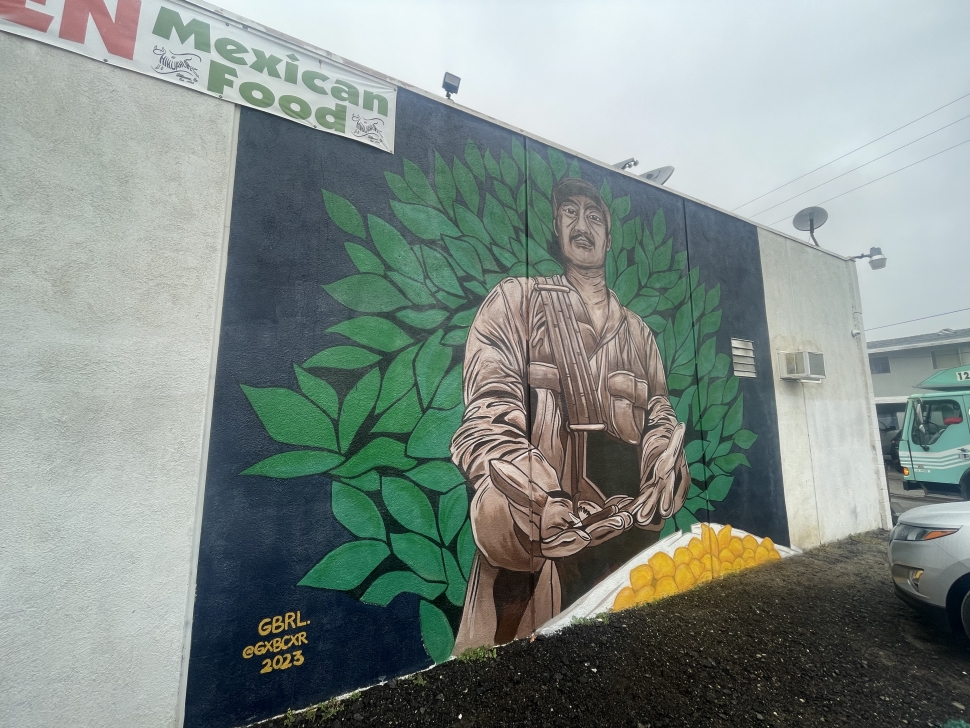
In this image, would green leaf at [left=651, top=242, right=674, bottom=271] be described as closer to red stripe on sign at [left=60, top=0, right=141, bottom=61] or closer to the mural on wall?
the mural on wall

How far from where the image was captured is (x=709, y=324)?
5.05 metres

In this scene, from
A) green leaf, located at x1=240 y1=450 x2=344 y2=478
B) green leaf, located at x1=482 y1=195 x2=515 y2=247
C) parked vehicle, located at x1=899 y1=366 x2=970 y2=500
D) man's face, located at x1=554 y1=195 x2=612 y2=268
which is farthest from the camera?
parked vehicle, located at x1=899 y1=366 x2=970 y2=500

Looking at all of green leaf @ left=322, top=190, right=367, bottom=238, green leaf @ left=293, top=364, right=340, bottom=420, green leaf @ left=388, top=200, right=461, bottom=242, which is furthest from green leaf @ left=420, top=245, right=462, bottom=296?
green leaf @ left=293, top=364, right=340, bottom=420

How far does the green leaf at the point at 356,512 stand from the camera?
2.72 meters

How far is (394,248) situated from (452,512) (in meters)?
1.91

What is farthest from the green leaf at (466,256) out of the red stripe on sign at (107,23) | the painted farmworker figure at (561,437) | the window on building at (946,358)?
the window on building at (946,358)

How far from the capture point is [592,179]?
4367mm

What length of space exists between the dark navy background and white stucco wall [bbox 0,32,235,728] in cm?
14

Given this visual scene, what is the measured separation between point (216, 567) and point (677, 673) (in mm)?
2980

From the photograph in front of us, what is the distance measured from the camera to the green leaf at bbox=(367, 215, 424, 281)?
10.2ft

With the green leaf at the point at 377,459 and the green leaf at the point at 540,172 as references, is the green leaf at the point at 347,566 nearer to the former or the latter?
the green leaf at the point at 377,459

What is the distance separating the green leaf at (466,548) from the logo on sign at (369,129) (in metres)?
2.84

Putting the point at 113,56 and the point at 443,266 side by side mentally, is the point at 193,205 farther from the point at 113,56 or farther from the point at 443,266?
the point at 443,266

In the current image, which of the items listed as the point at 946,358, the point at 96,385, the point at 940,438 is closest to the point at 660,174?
the point at 96,385
